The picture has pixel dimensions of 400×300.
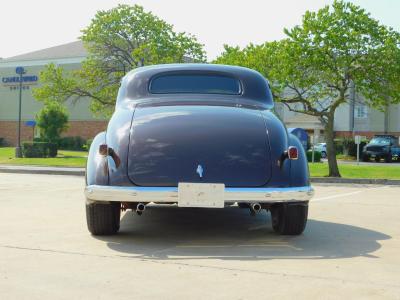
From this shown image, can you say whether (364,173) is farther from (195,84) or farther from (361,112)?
(361,112)

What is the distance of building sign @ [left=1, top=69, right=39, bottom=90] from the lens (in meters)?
61.7

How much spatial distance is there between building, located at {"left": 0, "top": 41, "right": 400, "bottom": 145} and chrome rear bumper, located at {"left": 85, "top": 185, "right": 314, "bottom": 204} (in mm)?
51711

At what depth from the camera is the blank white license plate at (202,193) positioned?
17.5 ft

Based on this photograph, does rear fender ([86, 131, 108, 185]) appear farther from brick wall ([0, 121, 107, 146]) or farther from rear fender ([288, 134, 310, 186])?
brick wall ([0, 121, 107, 146])

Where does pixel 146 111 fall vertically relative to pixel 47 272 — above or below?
above

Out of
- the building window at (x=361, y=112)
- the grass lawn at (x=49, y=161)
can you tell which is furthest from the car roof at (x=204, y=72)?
the building window at (x=361, y=112)

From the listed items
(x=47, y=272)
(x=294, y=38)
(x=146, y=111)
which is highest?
(x=294, y=38)

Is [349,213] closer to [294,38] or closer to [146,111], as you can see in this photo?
[146,111]

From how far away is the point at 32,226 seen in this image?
683cm

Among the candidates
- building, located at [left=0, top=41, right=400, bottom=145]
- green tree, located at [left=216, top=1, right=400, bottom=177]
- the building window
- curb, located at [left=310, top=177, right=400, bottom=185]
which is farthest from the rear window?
the building window

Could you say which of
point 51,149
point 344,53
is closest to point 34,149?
point 51,149

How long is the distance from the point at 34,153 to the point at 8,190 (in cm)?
2207

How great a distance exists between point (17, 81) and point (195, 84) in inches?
2354

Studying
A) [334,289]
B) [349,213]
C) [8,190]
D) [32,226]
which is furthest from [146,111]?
[8,190]
